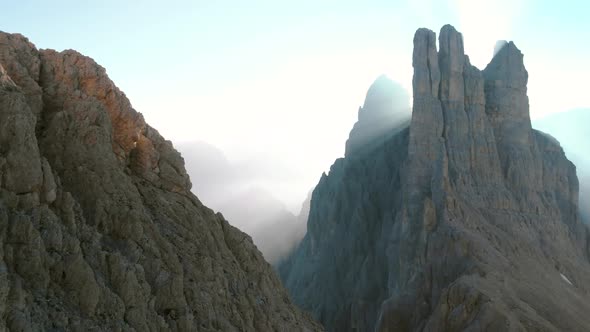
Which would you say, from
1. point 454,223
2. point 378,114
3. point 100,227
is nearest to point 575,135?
point 378,114

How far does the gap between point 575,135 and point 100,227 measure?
128 metres

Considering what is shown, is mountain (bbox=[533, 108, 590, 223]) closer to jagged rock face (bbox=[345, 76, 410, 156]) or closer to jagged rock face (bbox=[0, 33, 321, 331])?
jagged rock face (bbox=[345, 76, 410, 156])

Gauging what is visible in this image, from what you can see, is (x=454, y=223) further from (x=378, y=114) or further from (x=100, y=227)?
(x=100, y=227)

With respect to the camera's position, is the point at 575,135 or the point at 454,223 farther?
the point at 575,135

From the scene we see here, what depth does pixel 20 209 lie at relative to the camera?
872 inches

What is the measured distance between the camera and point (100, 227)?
25938 millimetres

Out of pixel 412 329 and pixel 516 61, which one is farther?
pixel 516 61

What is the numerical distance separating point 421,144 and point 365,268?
69.9 ft

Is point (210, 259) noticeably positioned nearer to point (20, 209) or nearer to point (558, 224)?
point (20, 209)

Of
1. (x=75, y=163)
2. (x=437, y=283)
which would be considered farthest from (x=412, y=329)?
(x=75, y=163)

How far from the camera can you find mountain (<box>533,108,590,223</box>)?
126500 mm

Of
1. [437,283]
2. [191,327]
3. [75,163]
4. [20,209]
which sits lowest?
[191,327]

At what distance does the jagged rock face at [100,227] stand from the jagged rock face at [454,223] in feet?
121

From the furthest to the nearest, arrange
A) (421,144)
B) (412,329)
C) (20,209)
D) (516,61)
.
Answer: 1. (516,61)
2. (421,144)
3. (412,329)
4. (20,209)
